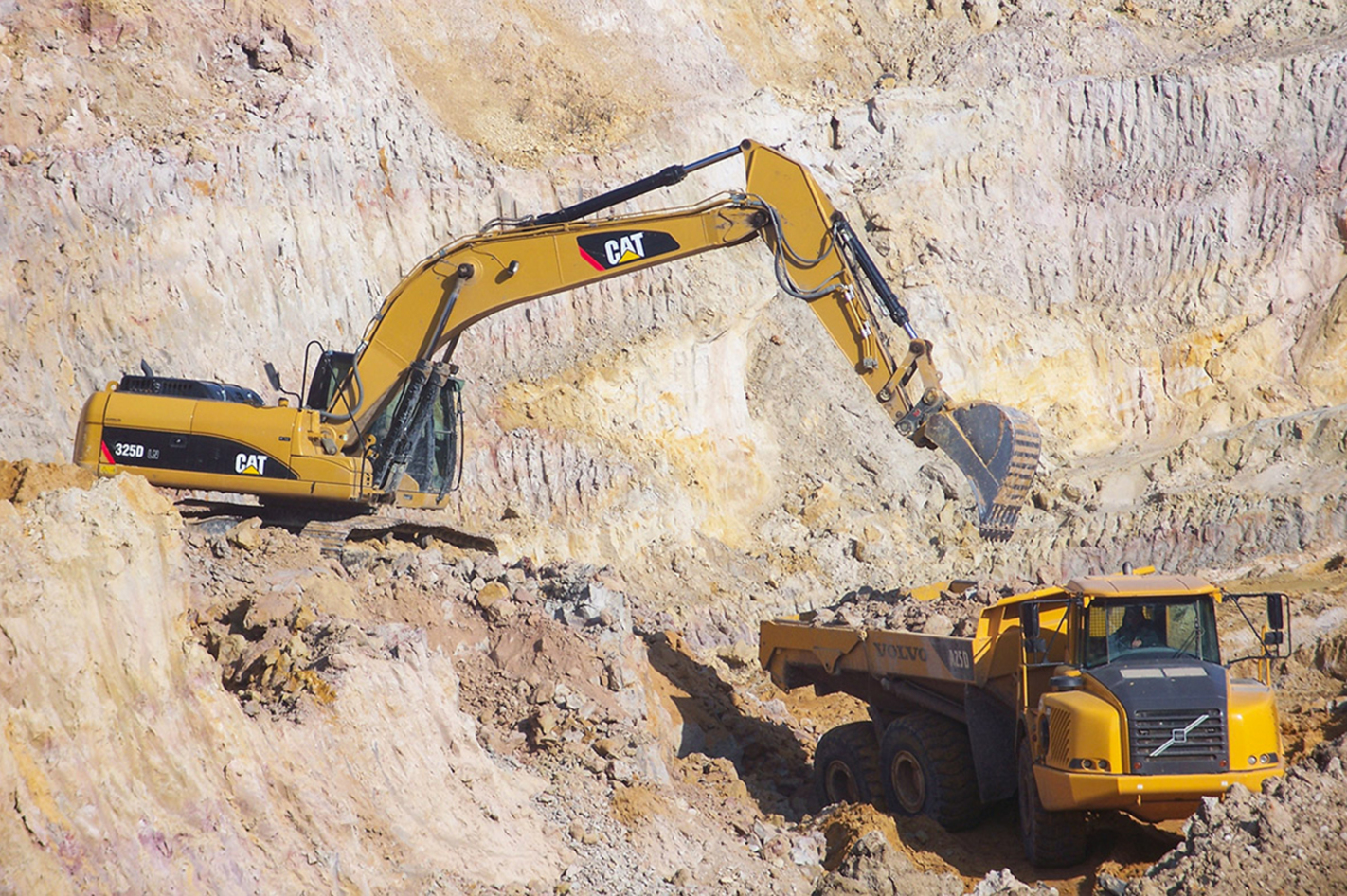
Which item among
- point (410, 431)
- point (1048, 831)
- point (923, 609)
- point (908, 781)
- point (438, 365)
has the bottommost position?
point (1048, 831)

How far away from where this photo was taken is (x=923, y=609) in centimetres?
1272

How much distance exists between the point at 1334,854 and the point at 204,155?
1459cm

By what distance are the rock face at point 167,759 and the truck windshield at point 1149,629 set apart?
358 cm

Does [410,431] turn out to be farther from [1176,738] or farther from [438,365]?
[1176,738]

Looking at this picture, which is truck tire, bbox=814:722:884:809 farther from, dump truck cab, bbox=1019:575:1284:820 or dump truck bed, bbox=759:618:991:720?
dump truck cab, bbox=1019:575:1284:820

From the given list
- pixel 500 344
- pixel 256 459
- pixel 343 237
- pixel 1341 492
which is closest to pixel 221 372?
pixel 343 237

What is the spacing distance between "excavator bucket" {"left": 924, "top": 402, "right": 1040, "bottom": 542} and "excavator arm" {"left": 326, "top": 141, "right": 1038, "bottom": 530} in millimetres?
11

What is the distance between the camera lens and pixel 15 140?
15.6m

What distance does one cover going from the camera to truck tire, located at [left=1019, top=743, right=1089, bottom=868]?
793cm

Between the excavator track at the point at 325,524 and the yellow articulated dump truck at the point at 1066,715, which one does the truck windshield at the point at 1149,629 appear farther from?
the excavator track at the point at 325,524

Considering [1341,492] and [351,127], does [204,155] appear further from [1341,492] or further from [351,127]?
[1341,492]

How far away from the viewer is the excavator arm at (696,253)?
392 inches

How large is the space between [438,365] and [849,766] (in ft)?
17.2

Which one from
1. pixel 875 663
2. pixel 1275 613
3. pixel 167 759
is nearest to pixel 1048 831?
pixel 1275 613
